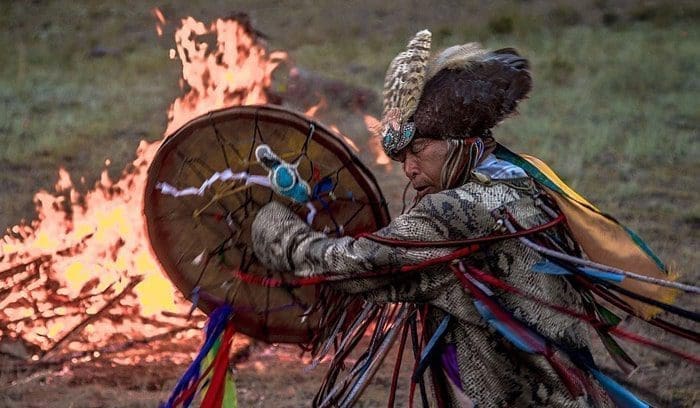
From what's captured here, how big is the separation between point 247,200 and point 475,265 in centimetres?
71

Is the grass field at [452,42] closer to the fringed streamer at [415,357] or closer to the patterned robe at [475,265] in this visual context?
the fringed streamer at [415,357]

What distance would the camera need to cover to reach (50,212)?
16.5 feet

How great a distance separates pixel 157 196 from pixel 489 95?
104 cm

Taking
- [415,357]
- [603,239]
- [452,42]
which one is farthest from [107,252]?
[452,42]

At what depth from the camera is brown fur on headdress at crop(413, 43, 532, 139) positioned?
2.81m

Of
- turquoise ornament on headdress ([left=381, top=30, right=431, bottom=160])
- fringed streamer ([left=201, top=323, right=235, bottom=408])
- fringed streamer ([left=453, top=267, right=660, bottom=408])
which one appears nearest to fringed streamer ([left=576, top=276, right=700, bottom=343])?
fringed streamer ([left=453, top=267, right=660, bottom=408])

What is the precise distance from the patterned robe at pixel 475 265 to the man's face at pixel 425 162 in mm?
110

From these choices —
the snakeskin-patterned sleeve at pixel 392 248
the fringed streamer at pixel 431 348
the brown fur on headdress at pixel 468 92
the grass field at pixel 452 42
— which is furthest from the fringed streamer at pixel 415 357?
the grass field at pixel 452 42

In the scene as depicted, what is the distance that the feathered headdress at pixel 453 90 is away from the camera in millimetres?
2812

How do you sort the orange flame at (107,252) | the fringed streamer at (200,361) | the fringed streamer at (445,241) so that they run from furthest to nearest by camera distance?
the orange flame at (107,252) < the fringed streamer at (200,361) < the fringed streamer at (445,241)

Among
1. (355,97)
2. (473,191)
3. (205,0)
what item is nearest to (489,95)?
(473,191)

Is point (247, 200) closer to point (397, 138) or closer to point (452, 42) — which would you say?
point (397, 138)

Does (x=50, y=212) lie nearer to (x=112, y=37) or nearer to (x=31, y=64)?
(x=31, y=64)

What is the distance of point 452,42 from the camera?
16.8m
